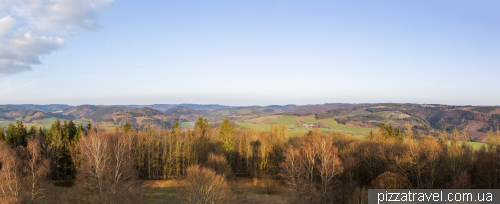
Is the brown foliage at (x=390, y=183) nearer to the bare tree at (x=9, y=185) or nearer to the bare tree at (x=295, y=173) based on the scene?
the bare tree at (x=295, y=173)

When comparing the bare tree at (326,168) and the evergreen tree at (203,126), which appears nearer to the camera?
the bare tree at (326,168)

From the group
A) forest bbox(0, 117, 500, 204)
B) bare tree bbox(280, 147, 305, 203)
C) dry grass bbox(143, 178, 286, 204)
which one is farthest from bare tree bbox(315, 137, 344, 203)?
dry grass bbox(143, 178, 286, 204)

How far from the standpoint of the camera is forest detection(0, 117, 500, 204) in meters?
29.9

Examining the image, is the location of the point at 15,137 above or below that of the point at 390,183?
above

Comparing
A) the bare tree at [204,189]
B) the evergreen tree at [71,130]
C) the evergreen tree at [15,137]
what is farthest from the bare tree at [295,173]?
the evergreen tree at [15,137]

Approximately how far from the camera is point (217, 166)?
4641 centimetres

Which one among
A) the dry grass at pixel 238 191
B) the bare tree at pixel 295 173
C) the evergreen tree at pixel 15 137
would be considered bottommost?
the dry grass at pixel 238 191

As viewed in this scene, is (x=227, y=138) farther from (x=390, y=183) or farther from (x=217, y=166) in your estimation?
(x=390, y=183)

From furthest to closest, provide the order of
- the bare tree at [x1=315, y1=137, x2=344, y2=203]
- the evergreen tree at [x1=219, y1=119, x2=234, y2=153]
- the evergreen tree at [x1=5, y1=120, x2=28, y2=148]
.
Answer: the evergreen tree at [x1=219, y1=119, x2=234, y2=153] → the evergreen tree at [x1=5, y1=120, x2=28, y2=148] → the bare tree at [x1=315, y1=137, x2=344, y2=203]

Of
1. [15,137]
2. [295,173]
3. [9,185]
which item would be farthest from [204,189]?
[15,137]

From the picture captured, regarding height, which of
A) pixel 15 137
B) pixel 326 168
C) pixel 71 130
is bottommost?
pixel 326 168

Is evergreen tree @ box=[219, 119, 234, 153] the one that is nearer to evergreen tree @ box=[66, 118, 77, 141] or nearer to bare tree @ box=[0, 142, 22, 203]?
evergreen tree @ box=[66, 118, 77, 141]

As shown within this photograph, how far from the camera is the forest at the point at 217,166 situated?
2988cm

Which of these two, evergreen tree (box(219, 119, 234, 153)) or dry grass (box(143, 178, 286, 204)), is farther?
evergreen tree (box(219, 119, 234, 153))
